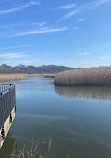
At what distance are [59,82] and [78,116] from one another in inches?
528

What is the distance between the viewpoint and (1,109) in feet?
15.1

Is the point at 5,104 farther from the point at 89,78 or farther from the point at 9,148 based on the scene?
the point at 89,78

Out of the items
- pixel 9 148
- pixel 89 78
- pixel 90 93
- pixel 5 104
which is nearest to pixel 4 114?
pixel 5 104

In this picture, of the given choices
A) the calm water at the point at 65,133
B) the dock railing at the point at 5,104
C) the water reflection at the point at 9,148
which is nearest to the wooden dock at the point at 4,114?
the dock railing at the point at 5,104

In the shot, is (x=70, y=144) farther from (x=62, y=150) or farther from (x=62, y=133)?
(x=62, y=133)

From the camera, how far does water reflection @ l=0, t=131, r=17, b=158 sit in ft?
14.7

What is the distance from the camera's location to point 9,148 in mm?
4863

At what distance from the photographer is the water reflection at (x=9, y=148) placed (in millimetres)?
4477

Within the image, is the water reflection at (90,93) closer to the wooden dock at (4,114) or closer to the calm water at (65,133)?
the calm water at (65,133)

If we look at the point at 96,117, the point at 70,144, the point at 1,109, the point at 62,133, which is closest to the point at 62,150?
the point at 70,144

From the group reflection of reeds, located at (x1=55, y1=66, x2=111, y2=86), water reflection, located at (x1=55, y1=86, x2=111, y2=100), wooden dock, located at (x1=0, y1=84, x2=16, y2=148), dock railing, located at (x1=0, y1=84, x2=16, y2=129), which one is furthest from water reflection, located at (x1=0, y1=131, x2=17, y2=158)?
reflection of reeds, located at (x1=55, y1=66, x2=111, y2=86)

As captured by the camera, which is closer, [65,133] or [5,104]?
[5,104]

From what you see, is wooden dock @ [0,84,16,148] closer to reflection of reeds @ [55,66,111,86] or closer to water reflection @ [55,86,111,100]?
water reflection @ [55,86,111,100]

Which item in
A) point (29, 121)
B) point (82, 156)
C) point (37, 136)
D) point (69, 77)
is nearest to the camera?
point (82, 156)
